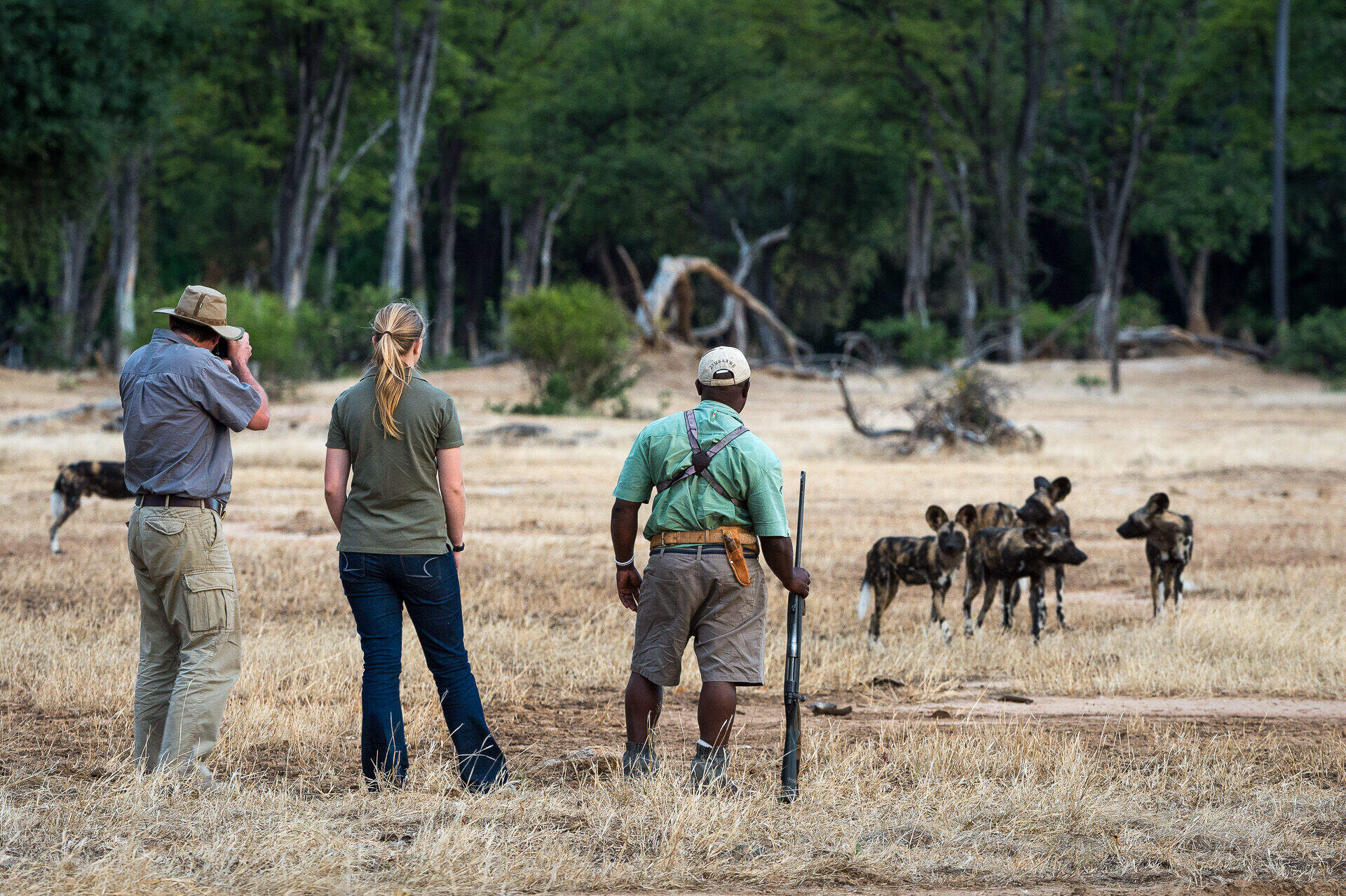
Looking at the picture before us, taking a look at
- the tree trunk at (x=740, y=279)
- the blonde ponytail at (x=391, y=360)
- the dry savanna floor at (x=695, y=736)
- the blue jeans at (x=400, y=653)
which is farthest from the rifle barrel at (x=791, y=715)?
the tree trunk at (x=740, y=279)

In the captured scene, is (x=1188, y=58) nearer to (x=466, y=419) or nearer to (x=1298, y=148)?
(x=1298, y=148)

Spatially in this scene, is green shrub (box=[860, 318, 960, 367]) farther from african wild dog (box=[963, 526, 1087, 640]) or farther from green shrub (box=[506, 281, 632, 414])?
african wild dog (box=[963, 526, 1087, 640])

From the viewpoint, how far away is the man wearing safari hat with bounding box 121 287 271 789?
17.5ft

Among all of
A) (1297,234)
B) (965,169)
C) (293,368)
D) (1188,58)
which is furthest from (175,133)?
(1297,234)

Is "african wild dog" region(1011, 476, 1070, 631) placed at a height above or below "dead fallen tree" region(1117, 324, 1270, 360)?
below

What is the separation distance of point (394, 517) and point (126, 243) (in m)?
41.3

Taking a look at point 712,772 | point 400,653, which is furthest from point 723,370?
point 400,653

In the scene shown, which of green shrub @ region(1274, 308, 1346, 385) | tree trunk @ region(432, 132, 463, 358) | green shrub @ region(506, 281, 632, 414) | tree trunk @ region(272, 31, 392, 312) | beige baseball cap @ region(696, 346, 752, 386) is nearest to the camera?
beige baseball cap @ region(696, 346, 752, 386)

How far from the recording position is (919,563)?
8.63m

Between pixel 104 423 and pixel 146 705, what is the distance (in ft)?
71.2

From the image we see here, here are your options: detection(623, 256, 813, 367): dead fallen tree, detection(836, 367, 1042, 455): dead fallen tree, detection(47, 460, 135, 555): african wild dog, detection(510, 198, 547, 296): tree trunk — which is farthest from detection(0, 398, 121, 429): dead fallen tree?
detection(510, 198, 547, 296): tree trunk

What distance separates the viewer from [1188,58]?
4506 cm

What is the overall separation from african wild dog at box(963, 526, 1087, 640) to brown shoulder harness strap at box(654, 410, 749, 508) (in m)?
3.73

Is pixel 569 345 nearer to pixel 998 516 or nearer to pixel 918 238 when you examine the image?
pixel 998 516
